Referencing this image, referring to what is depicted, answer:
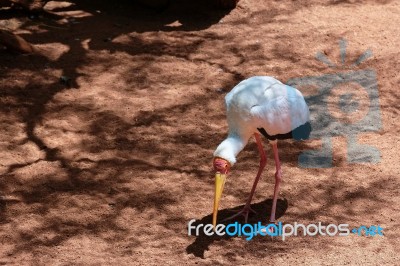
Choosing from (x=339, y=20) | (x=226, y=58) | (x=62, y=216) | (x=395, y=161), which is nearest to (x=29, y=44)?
(x=226, y=58)

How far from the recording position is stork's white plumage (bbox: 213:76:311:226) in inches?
200

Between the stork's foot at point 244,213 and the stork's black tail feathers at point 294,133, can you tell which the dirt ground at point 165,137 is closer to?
the stork's foot at point 244,213

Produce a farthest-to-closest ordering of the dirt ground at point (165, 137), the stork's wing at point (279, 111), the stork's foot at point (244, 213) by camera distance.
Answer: the stork's foot at point (244, 213), the dirt ground at point (165, 137), the stork's wing at point (279, 111)

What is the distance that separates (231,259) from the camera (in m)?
5.09

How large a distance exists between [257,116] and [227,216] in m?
0.86

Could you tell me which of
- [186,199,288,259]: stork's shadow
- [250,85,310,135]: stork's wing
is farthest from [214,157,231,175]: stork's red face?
[186,199,288,259]: stork's shadow

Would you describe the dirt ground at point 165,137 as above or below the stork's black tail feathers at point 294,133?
below

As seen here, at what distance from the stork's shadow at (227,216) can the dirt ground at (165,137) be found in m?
0.01

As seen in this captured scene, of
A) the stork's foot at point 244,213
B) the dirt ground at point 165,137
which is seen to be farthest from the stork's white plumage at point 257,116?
the dirt ground at point 165,137

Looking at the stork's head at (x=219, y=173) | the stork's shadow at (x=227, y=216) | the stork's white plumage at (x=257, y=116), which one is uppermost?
the stork's white plumage at (x=257, y=116)

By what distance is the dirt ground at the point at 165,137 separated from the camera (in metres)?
5.29

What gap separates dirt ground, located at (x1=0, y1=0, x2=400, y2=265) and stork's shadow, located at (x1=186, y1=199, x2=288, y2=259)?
0.01 m

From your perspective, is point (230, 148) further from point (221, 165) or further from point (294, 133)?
point (294, 133)

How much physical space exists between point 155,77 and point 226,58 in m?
0.77
